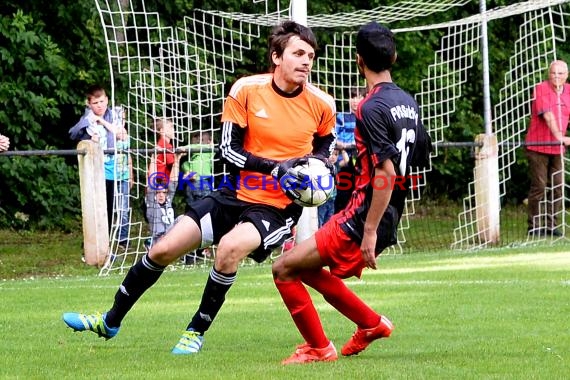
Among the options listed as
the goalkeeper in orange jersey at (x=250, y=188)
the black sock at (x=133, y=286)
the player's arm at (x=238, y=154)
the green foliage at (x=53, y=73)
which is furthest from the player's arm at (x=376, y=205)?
the green foliage at (x=53, y=73)

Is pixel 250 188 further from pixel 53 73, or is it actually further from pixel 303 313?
pixel 53 73

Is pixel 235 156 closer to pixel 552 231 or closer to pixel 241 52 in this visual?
pixel 552 231

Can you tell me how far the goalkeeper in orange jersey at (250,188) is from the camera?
737 cm

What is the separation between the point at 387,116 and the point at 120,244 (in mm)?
8031

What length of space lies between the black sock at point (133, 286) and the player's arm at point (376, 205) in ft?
4.74

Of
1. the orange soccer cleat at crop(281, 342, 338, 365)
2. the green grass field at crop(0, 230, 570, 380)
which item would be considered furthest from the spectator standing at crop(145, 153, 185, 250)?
the orange soccer cleat at crop(281, 342, 338, 365)

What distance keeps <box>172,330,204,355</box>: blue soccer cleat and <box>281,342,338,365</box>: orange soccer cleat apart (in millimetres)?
607

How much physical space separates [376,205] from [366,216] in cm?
17

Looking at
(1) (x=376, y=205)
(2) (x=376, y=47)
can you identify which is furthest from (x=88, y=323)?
(2) (x=376, y=47)

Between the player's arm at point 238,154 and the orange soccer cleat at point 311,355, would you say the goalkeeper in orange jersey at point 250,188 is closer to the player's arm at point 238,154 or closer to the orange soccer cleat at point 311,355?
the player's arm at point 238,154

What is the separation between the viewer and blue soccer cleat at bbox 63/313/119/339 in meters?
7.52

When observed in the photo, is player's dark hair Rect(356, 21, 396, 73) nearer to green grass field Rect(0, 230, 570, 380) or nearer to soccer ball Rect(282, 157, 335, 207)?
soccer ball Rect(282, 157, 335, 207)

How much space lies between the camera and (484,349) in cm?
727

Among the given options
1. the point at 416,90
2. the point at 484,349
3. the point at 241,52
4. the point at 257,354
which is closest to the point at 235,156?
the point at 257,354
